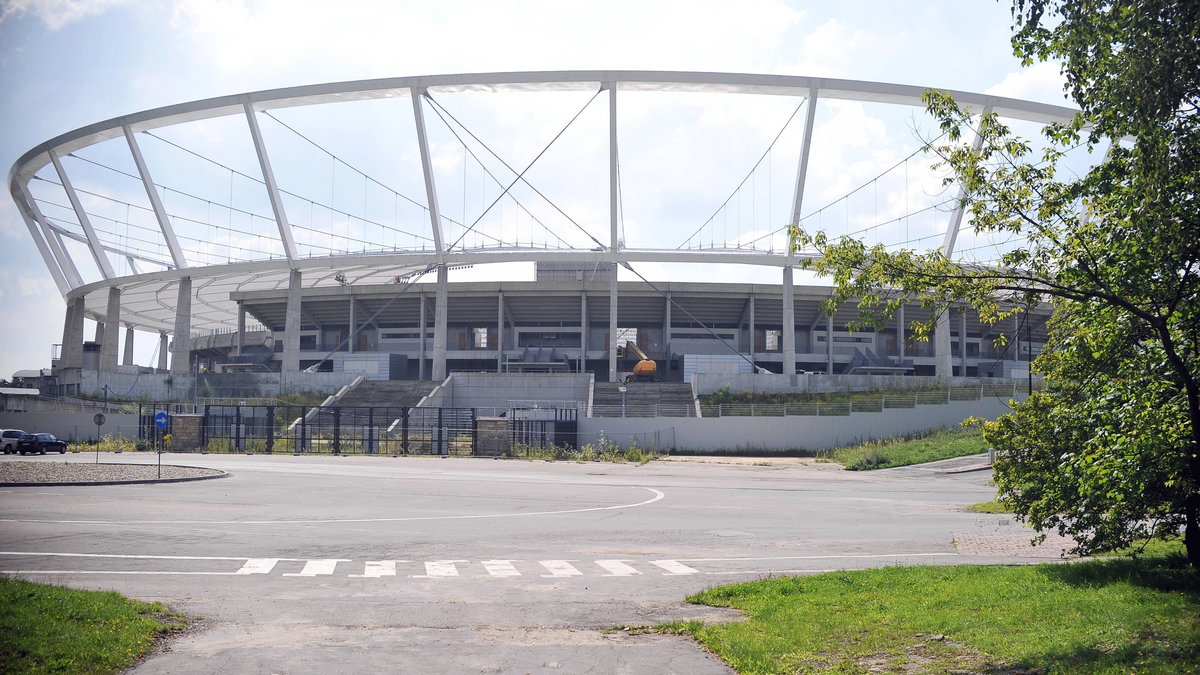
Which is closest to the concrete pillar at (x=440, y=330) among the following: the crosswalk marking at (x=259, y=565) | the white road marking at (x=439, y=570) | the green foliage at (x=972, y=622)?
the crosswalk marking at (x=259, y=565)

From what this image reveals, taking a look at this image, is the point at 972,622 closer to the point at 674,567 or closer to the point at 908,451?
the point at 674,567

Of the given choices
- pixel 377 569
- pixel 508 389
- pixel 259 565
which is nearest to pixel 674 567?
pixel 377 569

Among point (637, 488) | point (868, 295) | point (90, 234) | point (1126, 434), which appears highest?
point (90, 234)

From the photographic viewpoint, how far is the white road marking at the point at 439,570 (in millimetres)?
11430

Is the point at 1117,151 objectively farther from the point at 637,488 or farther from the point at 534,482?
the point at 534,482

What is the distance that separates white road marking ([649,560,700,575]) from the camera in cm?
1207

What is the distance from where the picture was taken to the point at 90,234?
211 ft

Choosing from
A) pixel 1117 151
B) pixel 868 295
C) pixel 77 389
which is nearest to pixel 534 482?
pixel 868 295

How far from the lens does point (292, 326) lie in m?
59.7

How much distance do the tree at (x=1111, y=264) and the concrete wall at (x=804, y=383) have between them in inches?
1733

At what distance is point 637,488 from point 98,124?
51829 mm

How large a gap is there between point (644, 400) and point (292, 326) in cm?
2476

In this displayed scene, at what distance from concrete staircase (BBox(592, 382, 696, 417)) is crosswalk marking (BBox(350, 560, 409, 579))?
33.5 meters

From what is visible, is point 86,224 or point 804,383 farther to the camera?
point 86,224
